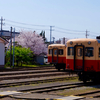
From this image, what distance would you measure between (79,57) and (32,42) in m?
35.3

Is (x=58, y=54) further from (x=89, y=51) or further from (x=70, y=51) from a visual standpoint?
(x=89, y=51)

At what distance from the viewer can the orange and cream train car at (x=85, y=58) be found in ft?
49.3

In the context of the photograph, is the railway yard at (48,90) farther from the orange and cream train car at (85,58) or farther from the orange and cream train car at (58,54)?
the orange and cream train car at (58,54)

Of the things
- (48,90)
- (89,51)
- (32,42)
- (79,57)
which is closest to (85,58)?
(79,57)

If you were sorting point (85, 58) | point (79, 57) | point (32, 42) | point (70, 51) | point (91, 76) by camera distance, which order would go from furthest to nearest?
point (32, 42), point (70, 51), point (91, 76), point (79, 57), point (85, 58)

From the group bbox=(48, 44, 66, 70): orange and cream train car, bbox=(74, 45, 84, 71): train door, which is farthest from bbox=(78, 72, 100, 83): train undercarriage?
bbox=(48, 44, 66, 70): orange and cream train car

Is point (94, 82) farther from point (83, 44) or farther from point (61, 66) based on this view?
point (61, 66)

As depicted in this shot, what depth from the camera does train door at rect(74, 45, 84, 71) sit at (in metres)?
15.4

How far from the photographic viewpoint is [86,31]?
211 feet

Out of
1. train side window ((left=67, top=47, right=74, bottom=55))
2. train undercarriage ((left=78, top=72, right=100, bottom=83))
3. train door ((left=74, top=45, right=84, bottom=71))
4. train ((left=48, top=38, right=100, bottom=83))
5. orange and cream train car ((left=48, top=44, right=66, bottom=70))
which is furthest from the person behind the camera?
orange and cream train car ((left=48, top=44, right=66, bottom=70))

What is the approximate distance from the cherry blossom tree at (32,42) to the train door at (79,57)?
32.6m

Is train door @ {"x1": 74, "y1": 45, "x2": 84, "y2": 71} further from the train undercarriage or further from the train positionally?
the train undercarriage

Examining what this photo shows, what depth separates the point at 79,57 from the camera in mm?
15484

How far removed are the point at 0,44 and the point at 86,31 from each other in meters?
34.4
